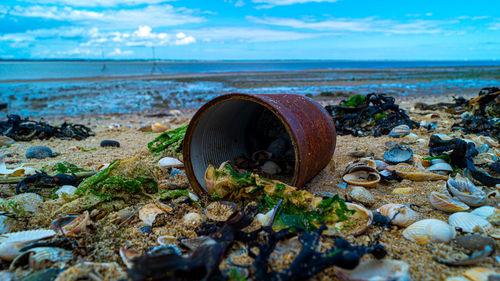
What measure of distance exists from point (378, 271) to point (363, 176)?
1942mm

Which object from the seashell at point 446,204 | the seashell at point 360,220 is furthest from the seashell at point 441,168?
the seashell at point 360,220

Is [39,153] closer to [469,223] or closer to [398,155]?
[398,155]

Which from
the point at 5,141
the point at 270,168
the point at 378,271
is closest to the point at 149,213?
the point at 270,168

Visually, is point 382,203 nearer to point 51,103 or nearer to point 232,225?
point 232,225

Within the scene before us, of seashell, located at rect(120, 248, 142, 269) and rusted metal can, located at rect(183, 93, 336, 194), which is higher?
rusted metal can, located at rect(183, 93, 336, 194)

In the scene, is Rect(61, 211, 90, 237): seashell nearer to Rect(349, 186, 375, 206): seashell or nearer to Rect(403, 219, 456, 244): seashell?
Rect(349, 186, 375, 206): seashell

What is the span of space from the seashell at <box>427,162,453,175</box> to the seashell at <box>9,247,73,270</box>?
3.93m

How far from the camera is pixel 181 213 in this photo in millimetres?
2881

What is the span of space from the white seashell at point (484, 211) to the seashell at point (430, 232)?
481mm

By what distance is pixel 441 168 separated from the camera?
144 inches

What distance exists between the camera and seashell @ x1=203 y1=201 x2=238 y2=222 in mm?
2770

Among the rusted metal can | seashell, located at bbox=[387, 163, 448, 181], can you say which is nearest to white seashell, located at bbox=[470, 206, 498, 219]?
seashell, located at bbox=[387, 163, 448, 181]

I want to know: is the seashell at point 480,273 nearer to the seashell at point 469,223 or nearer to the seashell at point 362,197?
the seashell at point 469,223

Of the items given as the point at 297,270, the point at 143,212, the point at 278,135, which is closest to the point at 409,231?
the point at 297,270
